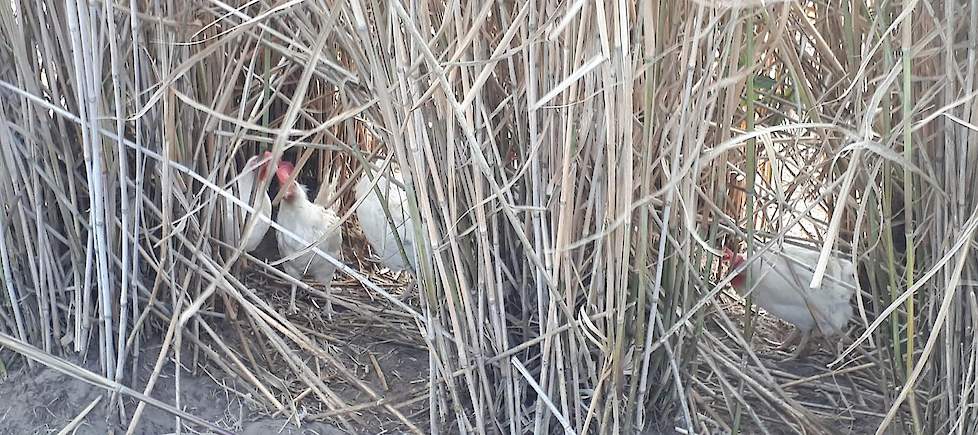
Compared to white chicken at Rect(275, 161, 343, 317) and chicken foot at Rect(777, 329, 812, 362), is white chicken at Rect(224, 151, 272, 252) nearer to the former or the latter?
white chicken at Rect(275, 161, 343, 317)

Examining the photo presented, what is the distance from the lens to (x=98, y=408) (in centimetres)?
156

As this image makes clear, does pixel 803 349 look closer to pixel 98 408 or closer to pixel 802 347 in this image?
pixel 802 347

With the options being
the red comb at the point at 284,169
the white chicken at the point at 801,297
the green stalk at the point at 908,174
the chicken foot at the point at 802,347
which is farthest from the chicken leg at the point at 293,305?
the green stalk at the point at 908,174

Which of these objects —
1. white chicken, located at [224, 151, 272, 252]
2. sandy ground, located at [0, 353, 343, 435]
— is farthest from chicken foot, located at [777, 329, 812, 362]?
white chicken, located at [224, 151, 272, 252]

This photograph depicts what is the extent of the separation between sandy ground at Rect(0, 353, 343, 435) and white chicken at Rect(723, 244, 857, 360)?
877 mm

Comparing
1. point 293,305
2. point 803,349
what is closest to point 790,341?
point 803,349

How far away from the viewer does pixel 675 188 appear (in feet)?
4.01

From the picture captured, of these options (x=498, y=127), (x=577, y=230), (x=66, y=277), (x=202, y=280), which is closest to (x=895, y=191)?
(x=577, y=230)

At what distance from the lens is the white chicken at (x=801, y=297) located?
1.82 metres

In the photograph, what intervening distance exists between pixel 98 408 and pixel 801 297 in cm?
127

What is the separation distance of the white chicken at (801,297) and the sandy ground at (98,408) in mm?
877

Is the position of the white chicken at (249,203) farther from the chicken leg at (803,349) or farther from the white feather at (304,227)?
the chicken leg at (803,349)

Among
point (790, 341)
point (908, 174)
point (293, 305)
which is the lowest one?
point (790, 341)

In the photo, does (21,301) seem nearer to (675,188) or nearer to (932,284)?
(675,188)
